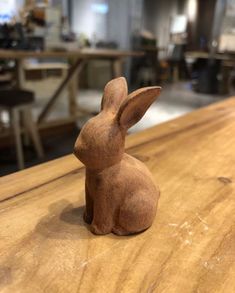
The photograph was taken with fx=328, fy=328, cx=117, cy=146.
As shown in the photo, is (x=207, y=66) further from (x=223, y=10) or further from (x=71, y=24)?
(x=71, y=24)

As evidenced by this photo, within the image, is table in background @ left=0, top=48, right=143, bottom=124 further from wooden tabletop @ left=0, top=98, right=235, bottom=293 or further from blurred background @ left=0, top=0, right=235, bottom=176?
wooden tabletop @ left=0, top=98, right=235, bottom=293

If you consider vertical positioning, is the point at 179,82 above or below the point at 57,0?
below

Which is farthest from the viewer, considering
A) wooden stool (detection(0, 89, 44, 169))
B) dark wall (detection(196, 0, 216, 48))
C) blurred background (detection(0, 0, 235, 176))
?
dark wall (detection(196, 0, 216, 48))

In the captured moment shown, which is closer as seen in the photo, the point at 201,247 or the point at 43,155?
the point at 201,247

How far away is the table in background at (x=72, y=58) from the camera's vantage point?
2148 millimetres

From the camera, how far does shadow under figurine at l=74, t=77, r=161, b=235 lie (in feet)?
1.51

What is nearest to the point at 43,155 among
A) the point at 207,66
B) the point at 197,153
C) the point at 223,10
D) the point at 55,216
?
the point at 197,153

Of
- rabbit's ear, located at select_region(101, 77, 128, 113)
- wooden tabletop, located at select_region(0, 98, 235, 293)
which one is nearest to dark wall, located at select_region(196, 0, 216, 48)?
wooden tabletop, located at select_region(0, 98, 235, 293)

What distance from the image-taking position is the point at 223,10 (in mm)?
5746

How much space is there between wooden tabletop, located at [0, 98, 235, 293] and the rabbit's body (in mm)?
19

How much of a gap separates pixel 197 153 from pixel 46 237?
477 millimetres

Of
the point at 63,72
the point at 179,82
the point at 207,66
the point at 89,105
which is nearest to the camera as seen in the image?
the point at 89,105

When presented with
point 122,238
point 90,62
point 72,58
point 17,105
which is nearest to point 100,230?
point 122,238

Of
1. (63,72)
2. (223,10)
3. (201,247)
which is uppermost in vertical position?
(223,10)
